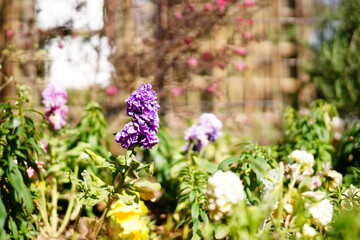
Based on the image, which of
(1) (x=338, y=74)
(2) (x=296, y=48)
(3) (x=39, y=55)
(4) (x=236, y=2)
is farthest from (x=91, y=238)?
(2) (x=296, y=48)

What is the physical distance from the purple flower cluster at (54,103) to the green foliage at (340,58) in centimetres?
434

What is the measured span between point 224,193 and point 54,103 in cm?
129

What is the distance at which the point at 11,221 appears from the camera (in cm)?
164

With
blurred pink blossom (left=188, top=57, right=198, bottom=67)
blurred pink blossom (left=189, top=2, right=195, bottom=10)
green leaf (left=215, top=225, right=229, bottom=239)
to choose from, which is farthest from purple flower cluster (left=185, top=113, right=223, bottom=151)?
blurred pink blossom (left=189, top=2, right=195, bottom=10)

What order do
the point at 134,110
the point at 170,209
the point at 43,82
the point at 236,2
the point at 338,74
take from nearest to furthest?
the point at 134,110 → the point at 170,209 → the point at 43,82 → the point at 236,2 → the point at 338,74

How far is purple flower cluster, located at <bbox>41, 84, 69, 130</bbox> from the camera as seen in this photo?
238 centimetres

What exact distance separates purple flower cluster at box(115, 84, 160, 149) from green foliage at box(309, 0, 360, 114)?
473 centimetres

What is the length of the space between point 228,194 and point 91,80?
3276 mm

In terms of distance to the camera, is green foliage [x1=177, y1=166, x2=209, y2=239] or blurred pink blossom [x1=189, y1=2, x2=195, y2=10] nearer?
green foliage [x1=177, y1=166, x2=209, y2=239]

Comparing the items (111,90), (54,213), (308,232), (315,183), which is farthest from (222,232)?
(111,90)

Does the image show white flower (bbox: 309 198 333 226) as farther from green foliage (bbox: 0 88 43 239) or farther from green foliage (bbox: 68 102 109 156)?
green foliage (bbox: 68 102 109 156)

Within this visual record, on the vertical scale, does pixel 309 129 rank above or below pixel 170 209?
above

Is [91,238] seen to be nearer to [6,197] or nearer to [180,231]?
[6,197]

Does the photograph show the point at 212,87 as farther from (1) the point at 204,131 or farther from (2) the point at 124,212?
(2) the point at 124,212
